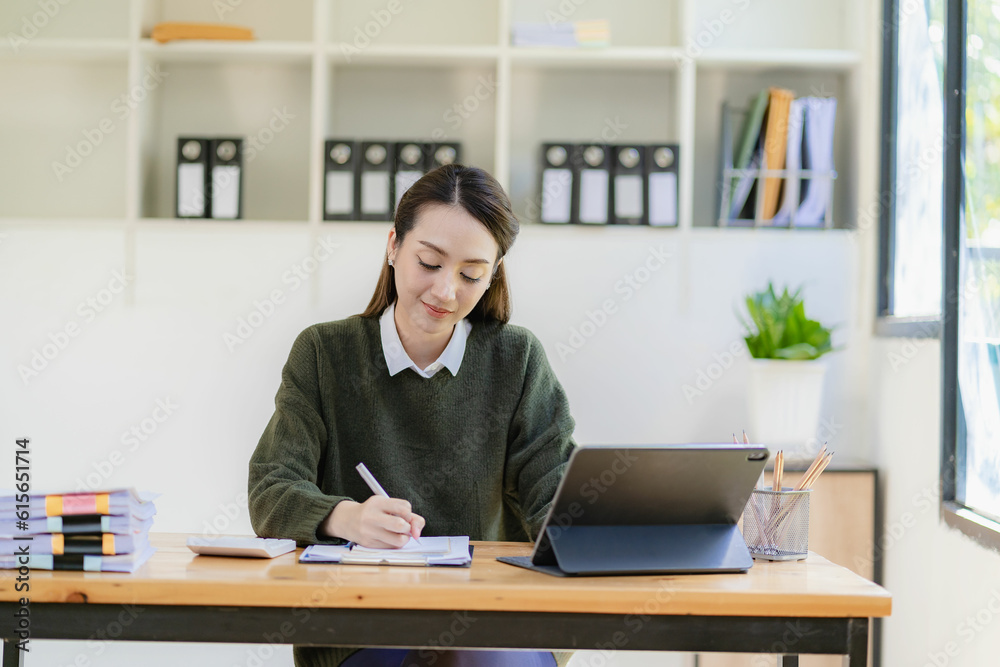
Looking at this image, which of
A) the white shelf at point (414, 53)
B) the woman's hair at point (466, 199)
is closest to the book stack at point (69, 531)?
the woman's hair at point (466, 199)

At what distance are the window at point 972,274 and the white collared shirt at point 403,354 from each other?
1.13m

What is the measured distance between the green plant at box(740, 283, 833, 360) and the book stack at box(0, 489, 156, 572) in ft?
6.16

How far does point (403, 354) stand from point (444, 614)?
68 cm

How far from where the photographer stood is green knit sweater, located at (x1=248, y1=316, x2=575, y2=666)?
1597 mm

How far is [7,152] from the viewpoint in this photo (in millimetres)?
2928

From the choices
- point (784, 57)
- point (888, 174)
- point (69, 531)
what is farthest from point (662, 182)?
point (69, 531)

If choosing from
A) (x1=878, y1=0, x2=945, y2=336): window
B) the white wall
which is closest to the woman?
the white wall

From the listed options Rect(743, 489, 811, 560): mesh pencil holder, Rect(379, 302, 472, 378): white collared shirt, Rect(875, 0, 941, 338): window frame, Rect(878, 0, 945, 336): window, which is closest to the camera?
Rect(743, 489, 811, 560): mesh pencil holder

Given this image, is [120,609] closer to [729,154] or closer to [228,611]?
[228,611]

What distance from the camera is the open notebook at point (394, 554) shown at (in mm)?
1185

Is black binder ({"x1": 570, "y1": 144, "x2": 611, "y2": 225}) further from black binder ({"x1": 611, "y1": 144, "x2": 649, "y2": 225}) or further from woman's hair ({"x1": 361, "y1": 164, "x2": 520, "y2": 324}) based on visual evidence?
woman's hair ({"x1": 361, "y1": 164, "x2": 520, "y2": 324})

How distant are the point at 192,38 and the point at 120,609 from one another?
7.05 feet

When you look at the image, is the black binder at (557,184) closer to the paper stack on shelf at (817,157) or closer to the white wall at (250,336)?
the white wall at (250,336)

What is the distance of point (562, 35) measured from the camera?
274 centimetres
